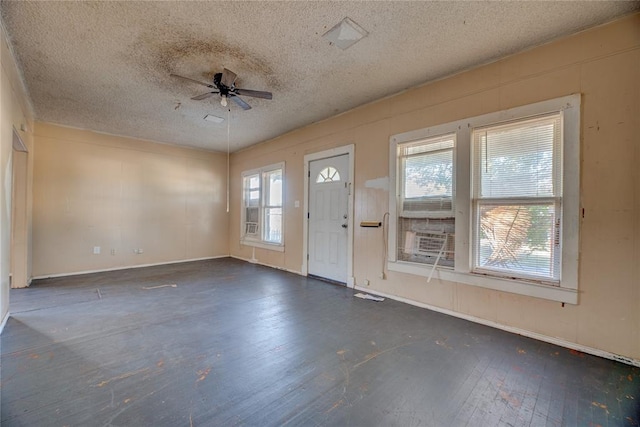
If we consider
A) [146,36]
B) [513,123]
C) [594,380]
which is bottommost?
[594,380]

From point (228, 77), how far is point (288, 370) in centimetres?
286

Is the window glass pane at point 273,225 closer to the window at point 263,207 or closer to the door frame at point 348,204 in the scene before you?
the window at point 263,207

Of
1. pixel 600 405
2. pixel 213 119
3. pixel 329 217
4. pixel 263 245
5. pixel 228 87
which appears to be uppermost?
pixel 213 119

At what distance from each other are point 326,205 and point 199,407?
351 centimetres

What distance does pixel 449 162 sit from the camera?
10.8ft

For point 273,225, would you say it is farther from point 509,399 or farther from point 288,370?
point 509,399

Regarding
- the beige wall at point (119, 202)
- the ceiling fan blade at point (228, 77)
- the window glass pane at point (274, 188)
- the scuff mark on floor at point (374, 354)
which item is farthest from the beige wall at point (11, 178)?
the window glass pane at point (274, 188)

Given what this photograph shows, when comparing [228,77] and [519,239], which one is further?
[228,77]

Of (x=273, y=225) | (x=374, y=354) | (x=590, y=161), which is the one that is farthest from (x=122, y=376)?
(x=273, y=225)

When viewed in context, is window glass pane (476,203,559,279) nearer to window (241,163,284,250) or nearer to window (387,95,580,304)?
window (387,95,580,304)

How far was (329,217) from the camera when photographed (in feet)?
15.7

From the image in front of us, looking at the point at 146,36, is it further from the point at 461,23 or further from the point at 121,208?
the point at 121,208

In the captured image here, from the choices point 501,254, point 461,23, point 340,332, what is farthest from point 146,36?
point 501,254

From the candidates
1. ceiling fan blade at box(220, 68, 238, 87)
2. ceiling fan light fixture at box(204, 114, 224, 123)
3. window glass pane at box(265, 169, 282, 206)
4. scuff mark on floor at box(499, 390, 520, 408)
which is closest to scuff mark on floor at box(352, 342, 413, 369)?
scuff mark on floor at box(499, 390, 520, 408)
